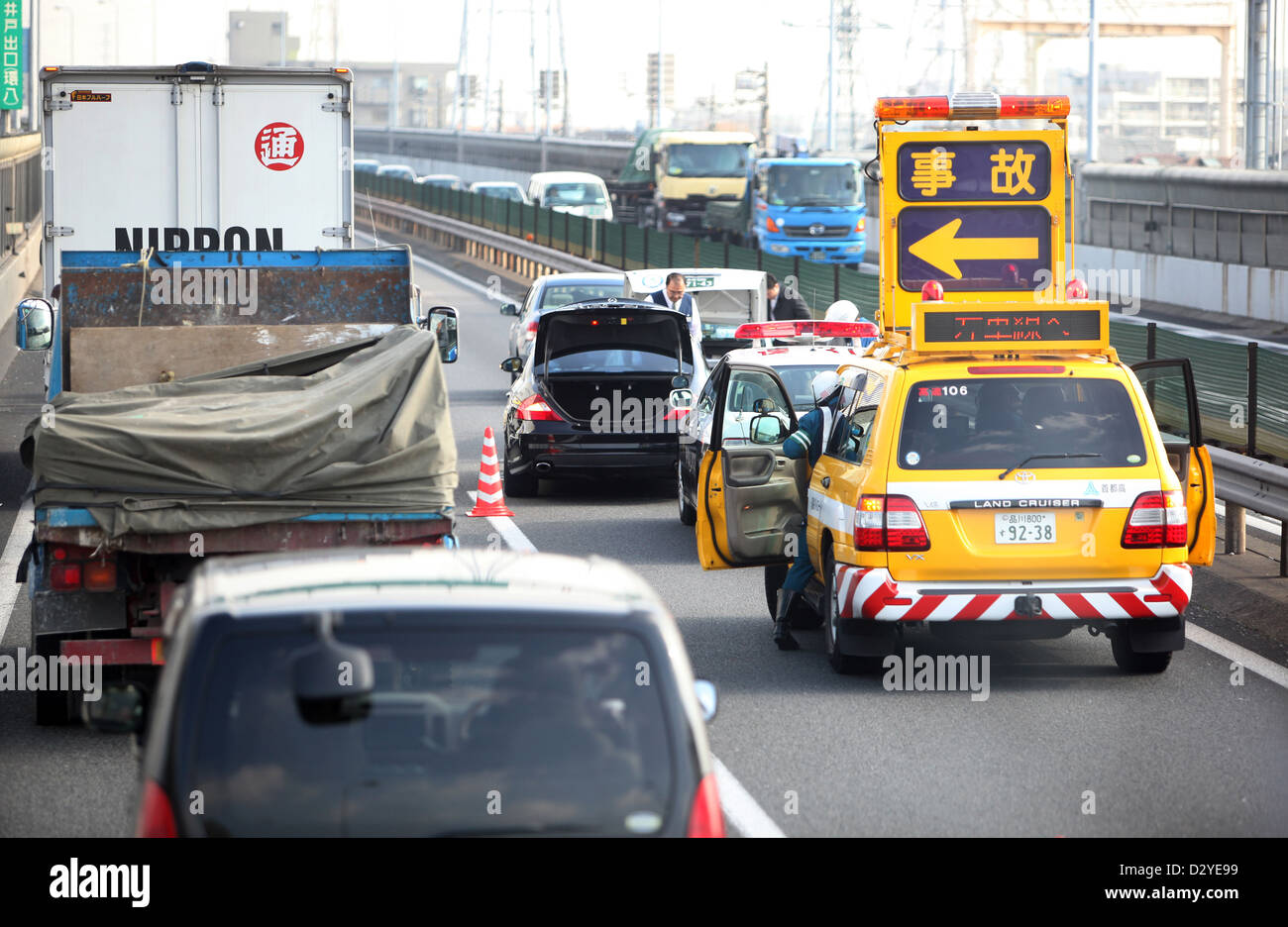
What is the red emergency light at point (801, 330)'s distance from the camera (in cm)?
1491

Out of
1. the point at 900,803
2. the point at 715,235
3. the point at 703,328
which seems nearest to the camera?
the point at 900,803

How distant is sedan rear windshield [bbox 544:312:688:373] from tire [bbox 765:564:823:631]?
598cm

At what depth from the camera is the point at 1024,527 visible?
9734 millimetres

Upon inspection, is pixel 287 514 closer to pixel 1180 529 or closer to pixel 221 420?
pixel 221 420

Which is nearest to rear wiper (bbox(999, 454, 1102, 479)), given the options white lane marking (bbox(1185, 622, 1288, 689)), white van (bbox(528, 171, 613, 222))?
white lane marking (bbox(1185, 622, 1288, 689))

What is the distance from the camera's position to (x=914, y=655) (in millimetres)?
10633

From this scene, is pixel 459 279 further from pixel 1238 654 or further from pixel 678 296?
pixel 1238 654

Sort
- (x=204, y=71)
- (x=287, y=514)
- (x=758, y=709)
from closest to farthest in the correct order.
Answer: (x=287, y=514), (x=758, y=709), (x=204, y=71)

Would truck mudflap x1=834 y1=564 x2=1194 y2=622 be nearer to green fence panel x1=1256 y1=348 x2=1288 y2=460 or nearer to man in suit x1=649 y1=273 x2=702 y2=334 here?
green fence panel x1=1256 y1=348 x2=1288 y2=460

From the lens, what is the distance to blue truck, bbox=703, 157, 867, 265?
45.2 meters

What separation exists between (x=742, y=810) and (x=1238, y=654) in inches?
167

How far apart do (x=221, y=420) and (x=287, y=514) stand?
0.58 m
